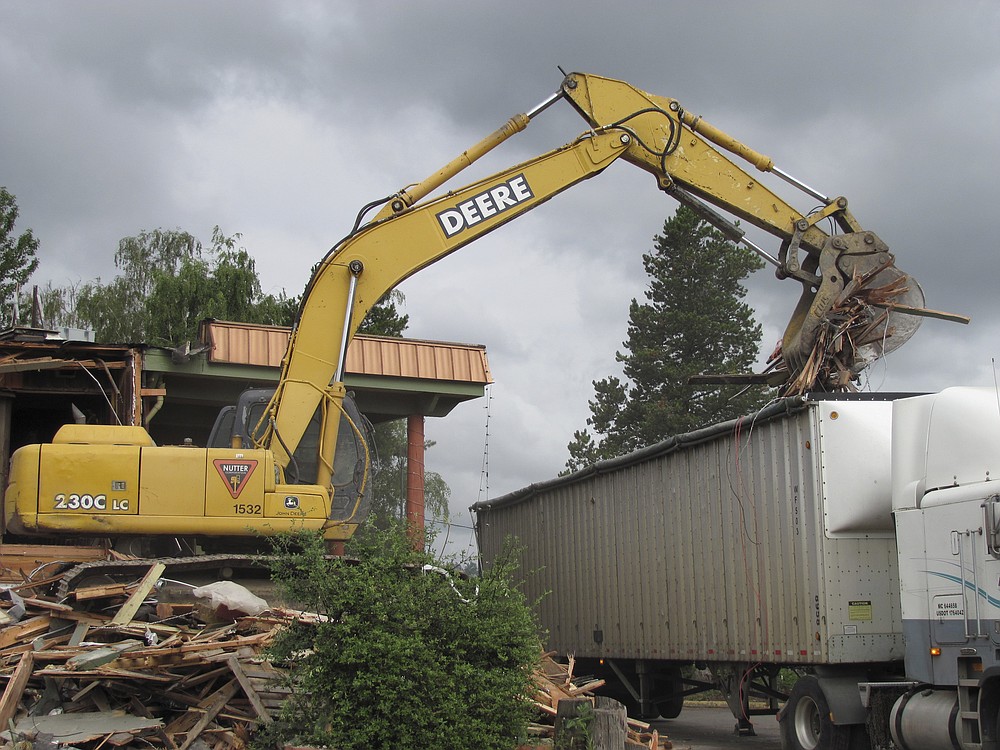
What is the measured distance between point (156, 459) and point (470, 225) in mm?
4740

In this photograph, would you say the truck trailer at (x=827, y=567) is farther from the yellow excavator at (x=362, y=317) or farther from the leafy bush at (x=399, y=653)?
the yellow excavator at (x=362, y=317)

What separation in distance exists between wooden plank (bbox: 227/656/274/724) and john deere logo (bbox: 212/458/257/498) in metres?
2.86

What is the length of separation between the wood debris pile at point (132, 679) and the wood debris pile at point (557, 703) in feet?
7.31

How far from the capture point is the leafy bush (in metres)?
7.88

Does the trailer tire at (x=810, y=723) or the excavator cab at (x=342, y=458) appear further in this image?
the excavator cab at (x=342, y=458)

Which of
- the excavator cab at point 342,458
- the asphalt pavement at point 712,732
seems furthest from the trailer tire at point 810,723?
the excavator cab at point 342,458

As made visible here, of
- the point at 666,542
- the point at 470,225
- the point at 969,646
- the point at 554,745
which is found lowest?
the point at 554,745

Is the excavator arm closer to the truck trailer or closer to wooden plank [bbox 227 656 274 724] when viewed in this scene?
the truck trailer

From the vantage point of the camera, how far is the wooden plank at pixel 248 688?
8.95m

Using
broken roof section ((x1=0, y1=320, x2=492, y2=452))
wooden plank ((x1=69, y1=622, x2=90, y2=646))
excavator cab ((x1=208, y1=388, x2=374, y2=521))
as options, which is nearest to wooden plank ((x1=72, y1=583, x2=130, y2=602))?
wooden plank ((x1=69, y1=622, x2=90, y2=646))

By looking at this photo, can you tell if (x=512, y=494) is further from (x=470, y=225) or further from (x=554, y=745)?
(x=554, y=745)

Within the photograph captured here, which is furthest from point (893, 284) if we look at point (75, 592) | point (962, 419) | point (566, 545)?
point (75, 592)

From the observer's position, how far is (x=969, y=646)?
9.11 metres

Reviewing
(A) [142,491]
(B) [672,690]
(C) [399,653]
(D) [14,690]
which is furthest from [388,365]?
(C) [399,653]
